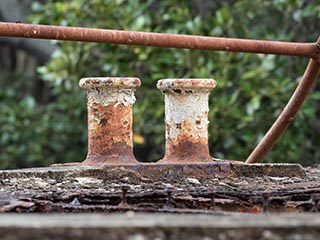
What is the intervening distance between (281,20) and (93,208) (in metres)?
4.67

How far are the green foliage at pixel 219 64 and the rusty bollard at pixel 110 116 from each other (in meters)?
2.62

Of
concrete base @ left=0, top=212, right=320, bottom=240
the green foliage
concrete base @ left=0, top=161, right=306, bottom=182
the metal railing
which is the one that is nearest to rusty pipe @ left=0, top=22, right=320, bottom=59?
the metal railing

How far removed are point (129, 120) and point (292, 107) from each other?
80 cm

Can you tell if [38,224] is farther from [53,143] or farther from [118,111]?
[53,143]

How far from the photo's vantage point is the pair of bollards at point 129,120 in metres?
3.60

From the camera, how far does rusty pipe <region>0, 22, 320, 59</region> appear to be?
3.45 m

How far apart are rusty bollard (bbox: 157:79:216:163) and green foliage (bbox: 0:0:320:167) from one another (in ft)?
8.25

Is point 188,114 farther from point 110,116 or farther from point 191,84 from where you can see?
point 110,116

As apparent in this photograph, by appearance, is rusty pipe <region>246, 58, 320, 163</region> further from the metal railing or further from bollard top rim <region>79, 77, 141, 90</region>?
bollard top rim <region>79, 77, 141, 90</region>

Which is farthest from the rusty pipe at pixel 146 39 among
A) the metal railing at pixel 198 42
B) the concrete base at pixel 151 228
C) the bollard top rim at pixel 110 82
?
the concrete base at pixel 151 228

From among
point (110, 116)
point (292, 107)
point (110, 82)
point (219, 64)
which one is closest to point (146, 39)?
point (110, 82)

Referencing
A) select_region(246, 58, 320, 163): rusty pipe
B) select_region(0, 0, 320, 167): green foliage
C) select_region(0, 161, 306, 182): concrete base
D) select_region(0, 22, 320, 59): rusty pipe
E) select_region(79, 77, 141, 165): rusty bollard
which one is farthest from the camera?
select_region(0, 0, 320, 167): green foliage

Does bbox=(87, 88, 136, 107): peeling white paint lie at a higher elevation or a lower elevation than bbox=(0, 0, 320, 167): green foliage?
lower

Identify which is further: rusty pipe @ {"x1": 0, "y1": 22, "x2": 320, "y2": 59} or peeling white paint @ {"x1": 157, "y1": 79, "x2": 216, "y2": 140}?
peeling white paint @ {"x1": 157, "y1": 79, "x2": 216, "y2": 140}
